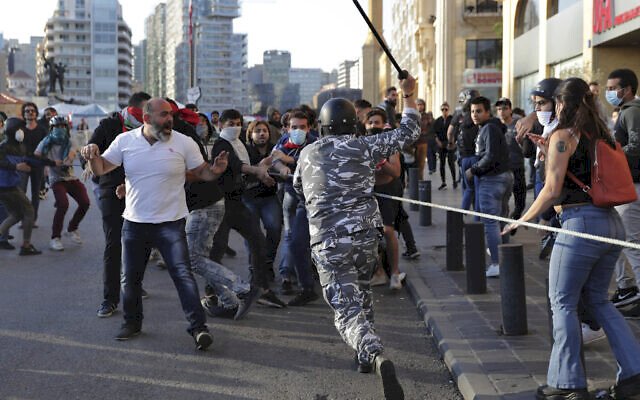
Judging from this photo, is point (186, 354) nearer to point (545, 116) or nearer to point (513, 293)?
point (513, 293)

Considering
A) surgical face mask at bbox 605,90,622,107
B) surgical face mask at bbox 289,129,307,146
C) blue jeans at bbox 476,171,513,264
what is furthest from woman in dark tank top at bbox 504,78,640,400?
blue jeans at bbox 476,171,513,264

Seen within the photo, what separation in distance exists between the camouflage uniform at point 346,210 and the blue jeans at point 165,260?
1.29 meters

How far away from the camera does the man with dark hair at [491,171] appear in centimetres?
862

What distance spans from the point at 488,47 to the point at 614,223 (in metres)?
38.5

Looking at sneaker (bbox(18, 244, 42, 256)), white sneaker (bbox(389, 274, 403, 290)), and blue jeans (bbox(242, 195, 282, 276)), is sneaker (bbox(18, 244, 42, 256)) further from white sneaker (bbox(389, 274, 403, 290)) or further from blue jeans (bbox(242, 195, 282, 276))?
white sneaker (bbox(389, 274, 403, 290))

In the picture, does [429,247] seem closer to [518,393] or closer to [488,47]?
[518,393]

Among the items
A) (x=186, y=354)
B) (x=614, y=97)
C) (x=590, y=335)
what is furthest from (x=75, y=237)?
(x=590, y=335)

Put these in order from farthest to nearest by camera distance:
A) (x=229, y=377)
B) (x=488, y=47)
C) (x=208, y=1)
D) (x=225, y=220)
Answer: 1. (x=208, y=1)
2. (x=488, y=47)
3. (x=225, y=220)
4. (x=229, y=377)

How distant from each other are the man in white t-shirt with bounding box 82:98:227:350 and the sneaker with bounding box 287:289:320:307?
1.62 meters

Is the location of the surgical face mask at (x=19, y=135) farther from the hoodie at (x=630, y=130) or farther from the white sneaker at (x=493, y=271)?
the hoodie at (x=630, y=130)

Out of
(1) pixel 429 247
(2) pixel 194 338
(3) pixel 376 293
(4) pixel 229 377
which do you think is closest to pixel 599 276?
(4) pixel 229 377

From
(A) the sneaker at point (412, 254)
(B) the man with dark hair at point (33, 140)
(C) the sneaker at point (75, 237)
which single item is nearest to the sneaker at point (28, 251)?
(C) the sneaker at point (75, 237)

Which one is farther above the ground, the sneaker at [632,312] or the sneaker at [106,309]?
the sneaker at [632,312]

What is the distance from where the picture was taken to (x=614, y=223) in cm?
455
